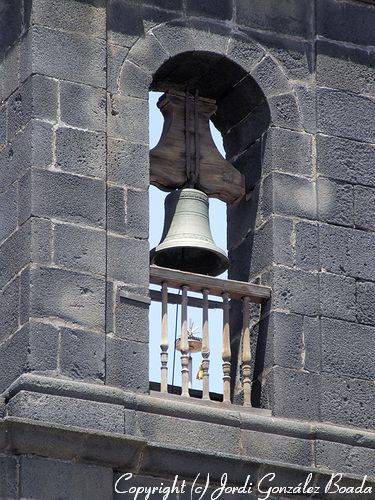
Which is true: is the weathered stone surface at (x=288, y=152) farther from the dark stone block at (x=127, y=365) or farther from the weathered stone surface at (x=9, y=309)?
the weathered stone surface at (x=9, y=309)

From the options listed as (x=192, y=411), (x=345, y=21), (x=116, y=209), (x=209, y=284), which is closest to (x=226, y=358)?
(x=209, y=284)

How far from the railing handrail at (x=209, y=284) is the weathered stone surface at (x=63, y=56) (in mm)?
1157

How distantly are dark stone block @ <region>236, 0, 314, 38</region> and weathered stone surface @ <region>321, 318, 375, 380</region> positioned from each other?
189 cm

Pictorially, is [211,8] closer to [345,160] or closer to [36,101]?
[345,160]

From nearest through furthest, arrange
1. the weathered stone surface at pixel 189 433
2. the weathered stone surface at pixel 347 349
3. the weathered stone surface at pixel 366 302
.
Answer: the weathered stone surface at pixel 189 433 < the weathered stone surface at pixel 347 349 < the weathered stone surface at pixel 366 302

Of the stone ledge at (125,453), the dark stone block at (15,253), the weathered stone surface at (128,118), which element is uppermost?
the weathered stone surface at (128,118)

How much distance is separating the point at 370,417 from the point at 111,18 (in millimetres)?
2761

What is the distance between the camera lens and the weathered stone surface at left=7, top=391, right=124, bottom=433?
14336 mm

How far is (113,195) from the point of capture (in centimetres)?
1527

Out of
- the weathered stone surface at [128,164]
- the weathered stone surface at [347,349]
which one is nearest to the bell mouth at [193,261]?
the weathered stone surface at [128,164]

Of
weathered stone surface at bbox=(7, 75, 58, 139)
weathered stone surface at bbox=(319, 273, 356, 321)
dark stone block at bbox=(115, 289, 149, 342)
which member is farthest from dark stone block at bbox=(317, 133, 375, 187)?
weathered stone surface at bbox=(7, 75, 58, 139)

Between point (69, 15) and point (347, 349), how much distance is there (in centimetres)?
250

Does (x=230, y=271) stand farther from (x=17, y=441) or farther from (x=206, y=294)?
(x=17, y=441)

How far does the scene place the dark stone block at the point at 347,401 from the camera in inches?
600
